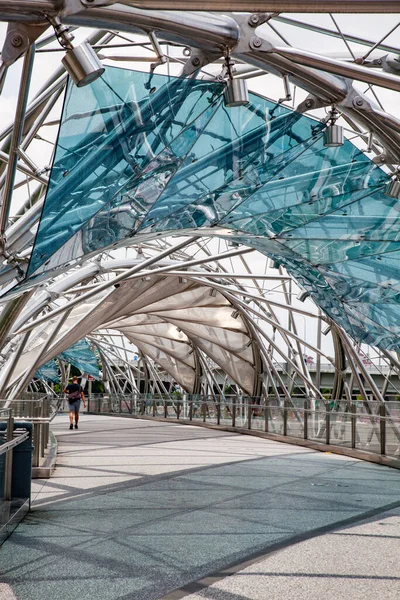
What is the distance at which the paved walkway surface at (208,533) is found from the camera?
273 inches

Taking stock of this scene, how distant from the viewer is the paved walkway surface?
6.92 meters

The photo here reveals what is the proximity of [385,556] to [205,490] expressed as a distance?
5171 millimetres

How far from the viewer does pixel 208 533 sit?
30.8 feet

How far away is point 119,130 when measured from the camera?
1055 centimetres

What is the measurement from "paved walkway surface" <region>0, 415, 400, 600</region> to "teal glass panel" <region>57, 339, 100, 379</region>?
125 ft

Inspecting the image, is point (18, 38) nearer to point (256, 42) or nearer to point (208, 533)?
point (256, 42)

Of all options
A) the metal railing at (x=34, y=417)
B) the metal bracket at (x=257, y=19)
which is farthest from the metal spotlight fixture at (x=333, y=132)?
→ the metal railing at (x=34, y=417)

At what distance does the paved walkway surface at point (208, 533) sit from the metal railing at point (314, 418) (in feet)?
3.33

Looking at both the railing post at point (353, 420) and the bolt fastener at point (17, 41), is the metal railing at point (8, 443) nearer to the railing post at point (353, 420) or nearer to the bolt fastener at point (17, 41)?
the bolt fastener at point (17, 41)

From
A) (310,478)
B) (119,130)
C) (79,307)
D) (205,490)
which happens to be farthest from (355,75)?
(79,307)

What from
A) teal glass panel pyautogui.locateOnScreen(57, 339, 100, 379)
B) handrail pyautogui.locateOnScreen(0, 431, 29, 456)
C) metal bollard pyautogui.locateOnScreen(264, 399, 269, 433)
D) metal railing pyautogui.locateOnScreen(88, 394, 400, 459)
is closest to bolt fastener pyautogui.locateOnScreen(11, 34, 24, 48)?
handrail pyautogui.locateOnScreen(0, 431, 29, 456)

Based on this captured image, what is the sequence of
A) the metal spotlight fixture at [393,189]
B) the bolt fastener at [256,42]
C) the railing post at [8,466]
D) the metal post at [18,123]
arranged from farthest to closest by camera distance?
the metal spotlight fixture at [393,189] < the railing post at [8,466] < the bolt fastener at [256,42] < the metal post at [18,123]

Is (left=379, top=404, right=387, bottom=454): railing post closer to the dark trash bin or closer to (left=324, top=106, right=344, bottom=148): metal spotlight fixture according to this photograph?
(left=324, top=106, right=344, bottom=148): metal spotlight fixture

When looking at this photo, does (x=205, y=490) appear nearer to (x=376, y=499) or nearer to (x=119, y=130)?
(x=376, y=499)
